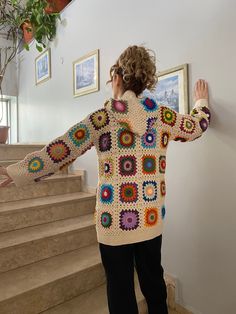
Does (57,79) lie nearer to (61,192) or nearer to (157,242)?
(61,192)

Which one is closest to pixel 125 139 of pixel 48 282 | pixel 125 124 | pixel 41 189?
pixel 125 124

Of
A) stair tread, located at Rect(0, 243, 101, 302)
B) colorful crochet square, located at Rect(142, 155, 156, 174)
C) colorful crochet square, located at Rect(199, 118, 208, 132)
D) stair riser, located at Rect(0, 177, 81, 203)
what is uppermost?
colorful crochet square, located at Rect(199, 118, 208, 132)

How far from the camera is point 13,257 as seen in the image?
1.59m

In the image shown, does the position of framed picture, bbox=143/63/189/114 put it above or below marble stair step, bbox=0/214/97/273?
above

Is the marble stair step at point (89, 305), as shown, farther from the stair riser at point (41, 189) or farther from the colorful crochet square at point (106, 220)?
the stair riser at point (41, 189)

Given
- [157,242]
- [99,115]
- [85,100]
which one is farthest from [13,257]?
[85,100]

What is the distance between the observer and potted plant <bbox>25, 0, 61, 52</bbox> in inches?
108

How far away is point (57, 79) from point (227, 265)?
242 cm

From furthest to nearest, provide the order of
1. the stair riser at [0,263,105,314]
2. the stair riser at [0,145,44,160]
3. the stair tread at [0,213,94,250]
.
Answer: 1. the stair riser at [0,145,44,160]
2. the stair tread at [0,213,94,250]
3. the stair riser at [0,263,105,314]

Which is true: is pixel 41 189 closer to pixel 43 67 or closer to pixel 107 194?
pixel 107 194

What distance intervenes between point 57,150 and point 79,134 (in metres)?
0.11

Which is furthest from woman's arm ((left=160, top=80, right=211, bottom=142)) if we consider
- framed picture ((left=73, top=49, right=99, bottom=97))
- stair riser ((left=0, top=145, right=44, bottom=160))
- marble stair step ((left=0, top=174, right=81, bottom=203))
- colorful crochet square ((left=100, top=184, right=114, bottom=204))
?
stair riser ((left=0, top=145, right=44, bottom=160))

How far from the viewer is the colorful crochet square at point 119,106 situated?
971 millimetres

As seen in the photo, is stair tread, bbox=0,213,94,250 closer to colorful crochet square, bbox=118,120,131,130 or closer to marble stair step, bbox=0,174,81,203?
marble stair step, bbox=0,174,81,203
